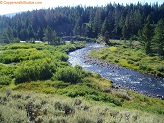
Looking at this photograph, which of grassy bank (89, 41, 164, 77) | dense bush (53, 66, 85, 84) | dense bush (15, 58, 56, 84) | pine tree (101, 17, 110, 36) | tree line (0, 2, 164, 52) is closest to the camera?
dense bush (53, 66, 85, 84)

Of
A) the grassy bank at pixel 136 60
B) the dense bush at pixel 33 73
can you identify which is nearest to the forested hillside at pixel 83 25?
the grassy bank at pixel 136 60

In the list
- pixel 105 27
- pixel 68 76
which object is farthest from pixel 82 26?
pixel 68 76

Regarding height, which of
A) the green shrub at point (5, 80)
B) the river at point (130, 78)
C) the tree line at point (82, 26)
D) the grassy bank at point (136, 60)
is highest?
the tree line at point (82, 26)

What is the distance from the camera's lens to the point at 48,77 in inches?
1858

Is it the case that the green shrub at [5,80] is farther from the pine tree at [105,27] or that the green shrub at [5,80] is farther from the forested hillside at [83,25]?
the pine tree at [105,27]

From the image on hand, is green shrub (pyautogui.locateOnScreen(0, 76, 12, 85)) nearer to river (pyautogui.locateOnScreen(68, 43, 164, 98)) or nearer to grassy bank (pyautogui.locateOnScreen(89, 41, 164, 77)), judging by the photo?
river (pyautogui.locateOnScreen(68, 43, 164, 98))

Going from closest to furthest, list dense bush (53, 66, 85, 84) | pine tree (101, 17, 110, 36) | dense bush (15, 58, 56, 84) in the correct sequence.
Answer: dense bush (53, 66, 85, 84) → dense bush (15, 58, 56, 84) → pine tree (101, 17, 110, 36)

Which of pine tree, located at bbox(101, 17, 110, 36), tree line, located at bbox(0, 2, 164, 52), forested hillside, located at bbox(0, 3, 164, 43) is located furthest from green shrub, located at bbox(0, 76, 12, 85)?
pine tree, located at bbox(101, 17, 110, 36)

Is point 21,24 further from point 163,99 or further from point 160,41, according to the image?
point 163,99

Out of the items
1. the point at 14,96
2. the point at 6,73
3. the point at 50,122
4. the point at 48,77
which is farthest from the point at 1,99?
the point at 6,73

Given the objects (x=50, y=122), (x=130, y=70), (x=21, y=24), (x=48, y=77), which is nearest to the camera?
(x=50, y=122)

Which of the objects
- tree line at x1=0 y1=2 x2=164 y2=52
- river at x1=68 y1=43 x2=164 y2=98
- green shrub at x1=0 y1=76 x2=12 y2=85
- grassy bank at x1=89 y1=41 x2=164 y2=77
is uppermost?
tree line at x1=0 y1=2 x2=164 y2=52

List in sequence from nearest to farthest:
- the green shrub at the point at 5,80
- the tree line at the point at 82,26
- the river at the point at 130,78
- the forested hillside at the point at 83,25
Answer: the green shrub at the point at 5,80, the river at the point at 130,78, the tree line at the point at 82,26, the forested hillside at the point at 83,25

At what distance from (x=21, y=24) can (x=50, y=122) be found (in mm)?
167654
